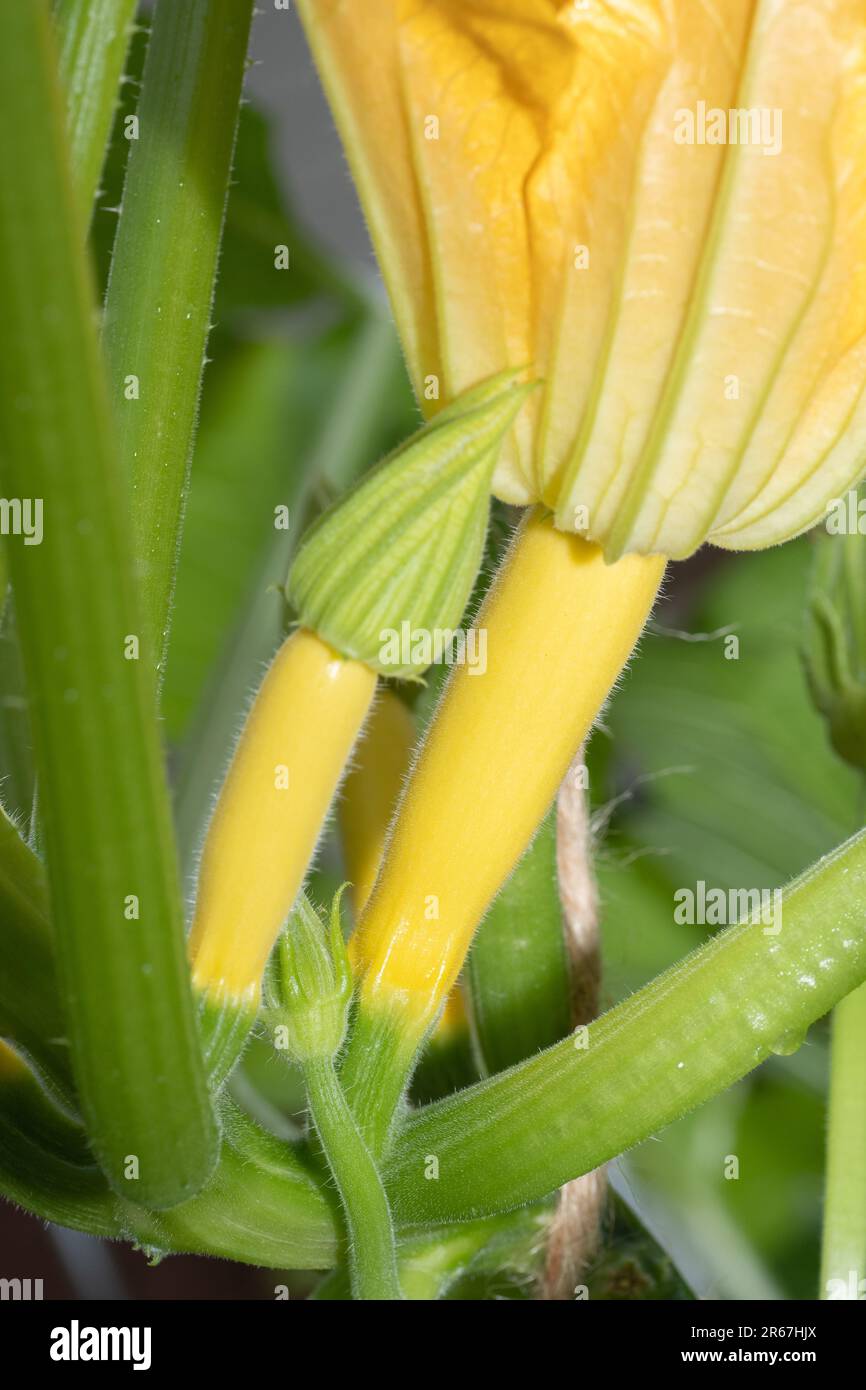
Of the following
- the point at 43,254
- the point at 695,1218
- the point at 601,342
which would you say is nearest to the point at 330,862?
the point at 695,1218

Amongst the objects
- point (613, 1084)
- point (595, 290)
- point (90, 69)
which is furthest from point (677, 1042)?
point (90, 69)

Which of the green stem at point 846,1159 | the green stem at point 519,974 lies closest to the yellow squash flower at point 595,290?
the green stem at point 519,974

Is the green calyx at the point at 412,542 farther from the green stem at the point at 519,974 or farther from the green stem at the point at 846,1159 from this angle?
the green stem at the point at 846,1159

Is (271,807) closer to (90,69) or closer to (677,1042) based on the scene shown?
(677,1042)

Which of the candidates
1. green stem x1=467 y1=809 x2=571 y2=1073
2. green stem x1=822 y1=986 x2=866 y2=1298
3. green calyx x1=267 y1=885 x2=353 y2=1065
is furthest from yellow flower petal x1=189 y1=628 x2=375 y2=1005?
green stem x1=822 y1=986 x2=866 y2=1298

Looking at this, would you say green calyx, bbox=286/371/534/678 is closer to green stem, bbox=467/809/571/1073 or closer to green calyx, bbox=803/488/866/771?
green stem, bbox=467/809/571/1073

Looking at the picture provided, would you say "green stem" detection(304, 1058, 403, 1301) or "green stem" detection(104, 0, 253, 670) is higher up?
"green stem" detection(104, 0, 253, 670)
